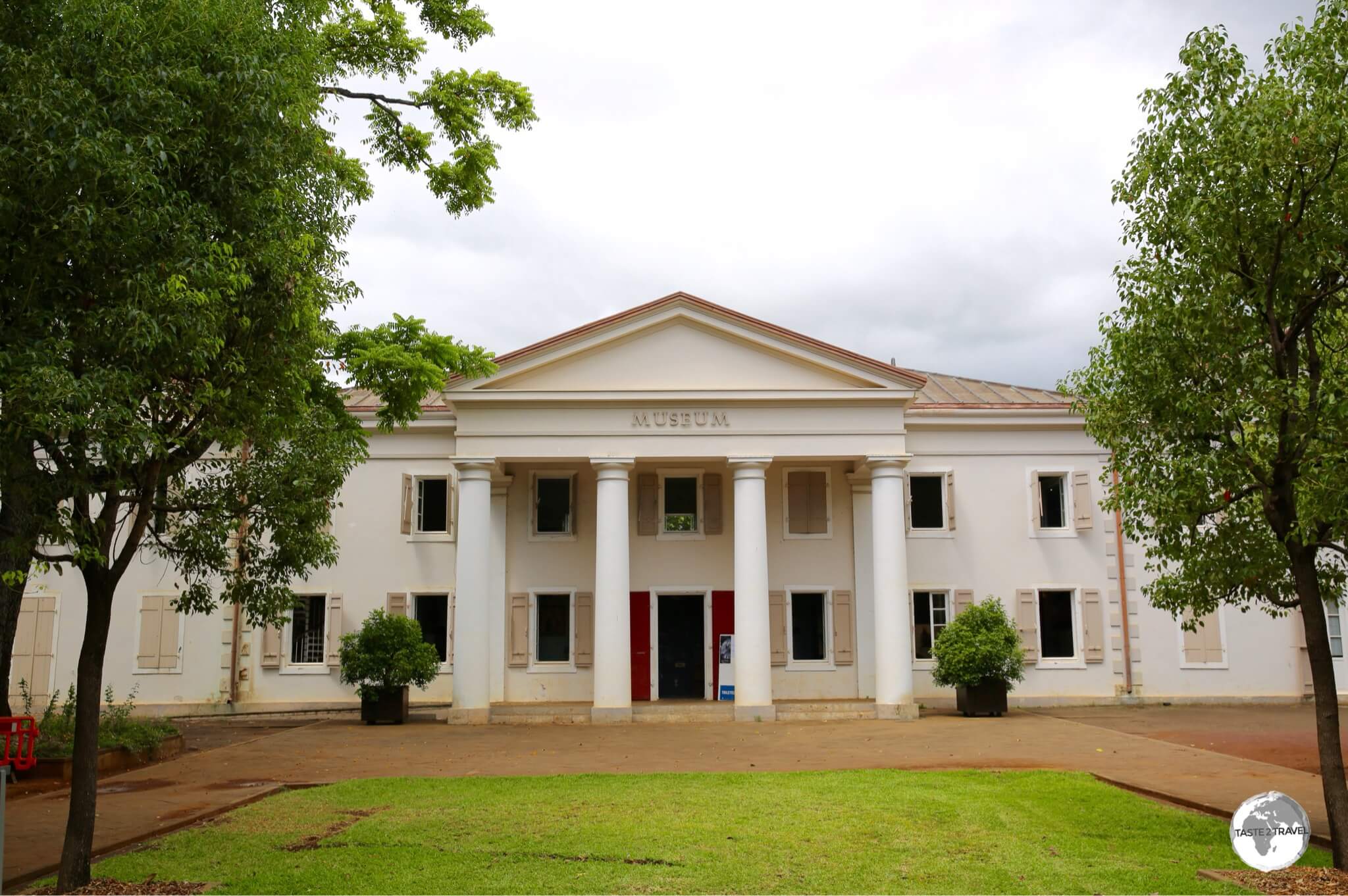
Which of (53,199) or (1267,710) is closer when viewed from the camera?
(53,199)

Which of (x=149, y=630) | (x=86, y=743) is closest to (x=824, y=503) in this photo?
(x=149, y=630)

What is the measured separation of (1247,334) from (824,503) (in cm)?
1541

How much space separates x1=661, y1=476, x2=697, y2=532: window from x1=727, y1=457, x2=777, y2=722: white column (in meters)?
2.33

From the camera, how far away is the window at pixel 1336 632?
23.6m

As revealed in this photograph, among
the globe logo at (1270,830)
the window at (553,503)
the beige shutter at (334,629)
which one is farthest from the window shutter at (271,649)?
the globe logo at (1270,830)

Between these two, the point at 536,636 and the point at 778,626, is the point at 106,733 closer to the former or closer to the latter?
the point at 536,636

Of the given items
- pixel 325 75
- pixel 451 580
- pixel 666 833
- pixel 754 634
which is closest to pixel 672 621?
pixel 754 634

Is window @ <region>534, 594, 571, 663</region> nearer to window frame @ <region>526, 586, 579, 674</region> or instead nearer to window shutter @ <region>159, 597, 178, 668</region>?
window frame @ <region>526, 586, 579, 674</region>

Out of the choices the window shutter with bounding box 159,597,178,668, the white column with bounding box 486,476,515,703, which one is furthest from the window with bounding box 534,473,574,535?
the window shutter with bounding box 159,597,178,668

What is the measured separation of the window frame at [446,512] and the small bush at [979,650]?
426 inches

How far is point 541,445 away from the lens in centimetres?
2138

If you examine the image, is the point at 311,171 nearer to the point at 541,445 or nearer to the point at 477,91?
the point at 477,91

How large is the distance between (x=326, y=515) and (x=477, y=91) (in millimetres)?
8435

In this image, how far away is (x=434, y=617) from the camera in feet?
77.6
